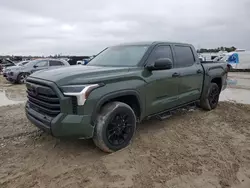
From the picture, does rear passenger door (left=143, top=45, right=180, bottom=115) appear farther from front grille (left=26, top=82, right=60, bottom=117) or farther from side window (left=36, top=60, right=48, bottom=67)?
side window (left=36, top=60, right=48, bottom=67)

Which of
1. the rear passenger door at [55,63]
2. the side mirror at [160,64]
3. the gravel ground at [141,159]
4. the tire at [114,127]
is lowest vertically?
the gravel ground at [141,159]

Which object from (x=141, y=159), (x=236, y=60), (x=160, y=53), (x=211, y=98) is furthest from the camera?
(x=236, y=60)

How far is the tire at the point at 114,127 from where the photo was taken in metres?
3.38

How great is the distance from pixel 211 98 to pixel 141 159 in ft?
11.2

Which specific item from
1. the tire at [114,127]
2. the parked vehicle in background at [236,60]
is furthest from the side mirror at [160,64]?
the parked vehicle in background at [236,60]

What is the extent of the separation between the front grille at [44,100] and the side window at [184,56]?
2.67 metres

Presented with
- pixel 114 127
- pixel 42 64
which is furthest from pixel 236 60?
pixel 114 127

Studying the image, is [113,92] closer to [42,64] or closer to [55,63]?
[55,63]

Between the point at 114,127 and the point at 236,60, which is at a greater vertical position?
the point at 236,60

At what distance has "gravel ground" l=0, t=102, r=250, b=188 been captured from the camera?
2.91 metres

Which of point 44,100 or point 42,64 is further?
point 42,64

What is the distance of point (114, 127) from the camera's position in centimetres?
359

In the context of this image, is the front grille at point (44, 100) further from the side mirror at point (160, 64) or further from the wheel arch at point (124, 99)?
the side mirror at point (160, 64)

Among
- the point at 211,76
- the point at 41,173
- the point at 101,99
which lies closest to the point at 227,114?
the point at 211,76
